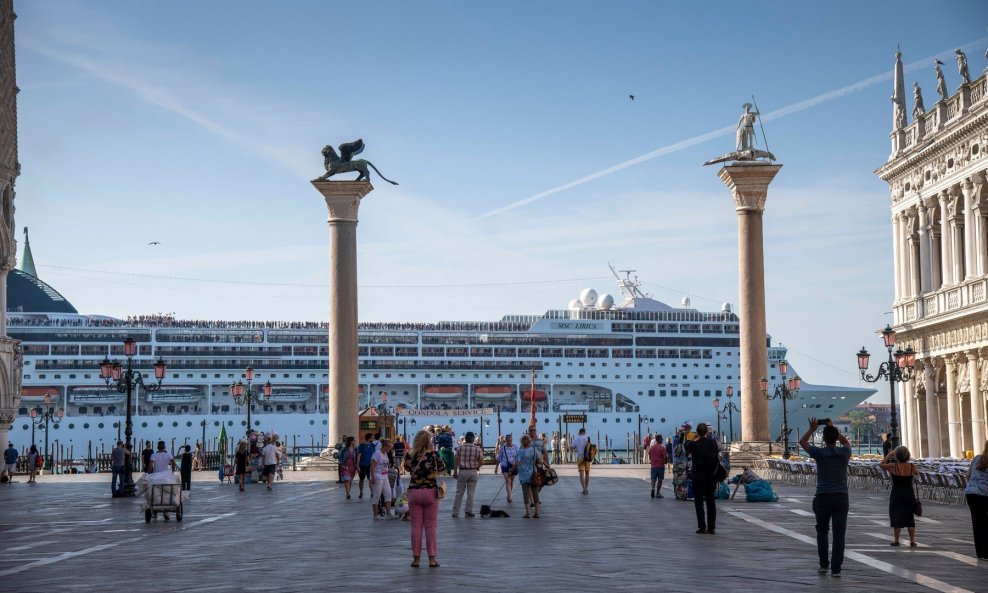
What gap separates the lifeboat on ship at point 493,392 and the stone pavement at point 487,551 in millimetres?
65127

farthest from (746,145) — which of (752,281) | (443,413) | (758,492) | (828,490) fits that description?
(443,413)

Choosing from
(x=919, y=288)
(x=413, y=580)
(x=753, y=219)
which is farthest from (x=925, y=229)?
(x=413, y=580)

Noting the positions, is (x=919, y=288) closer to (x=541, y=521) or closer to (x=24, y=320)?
(x=541, y=521)

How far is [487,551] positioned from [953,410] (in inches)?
1011

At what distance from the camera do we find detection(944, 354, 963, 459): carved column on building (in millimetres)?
35125

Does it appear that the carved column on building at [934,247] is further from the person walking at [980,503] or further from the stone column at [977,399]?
the person walking at [980,503]

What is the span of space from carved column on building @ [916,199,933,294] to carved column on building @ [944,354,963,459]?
131 inches

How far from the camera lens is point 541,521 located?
18.0 m

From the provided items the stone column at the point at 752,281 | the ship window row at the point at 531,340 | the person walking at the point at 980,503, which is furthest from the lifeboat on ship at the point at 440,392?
the person walking at the point at 980,503

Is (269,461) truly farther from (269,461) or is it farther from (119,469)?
(119,469)

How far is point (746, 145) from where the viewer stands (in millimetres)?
35188

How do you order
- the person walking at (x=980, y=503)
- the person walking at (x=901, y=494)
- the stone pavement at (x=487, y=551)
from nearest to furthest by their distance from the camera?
the stone pavement at (x=487, y=551) → the person walking at (x=980, y=503) → the person walking at (x=901, y=494)

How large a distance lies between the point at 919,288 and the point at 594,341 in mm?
51956

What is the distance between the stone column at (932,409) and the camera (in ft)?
122
